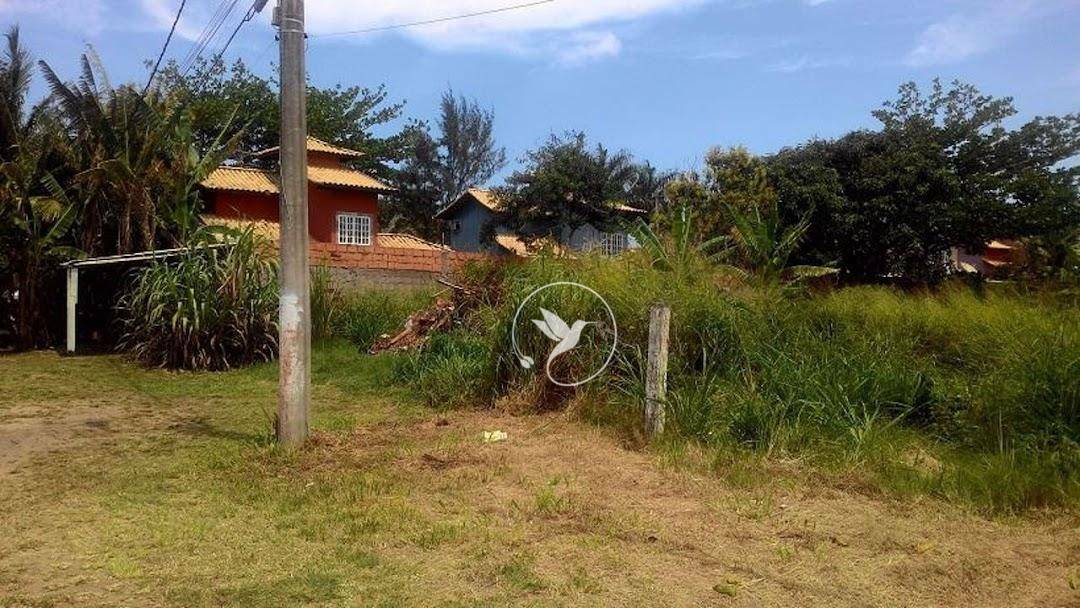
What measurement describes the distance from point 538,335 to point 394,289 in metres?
9.50

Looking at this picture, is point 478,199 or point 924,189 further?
point 478,199

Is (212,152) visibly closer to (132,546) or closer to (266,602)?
(132,546)

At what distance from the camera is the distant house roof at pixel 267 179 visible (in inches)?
1095

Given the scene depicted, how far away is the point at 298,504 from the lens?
5.54 meters

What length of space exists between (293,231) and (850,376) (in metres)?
4.74

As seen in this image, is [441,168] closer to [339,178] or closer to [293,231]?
[339,178]

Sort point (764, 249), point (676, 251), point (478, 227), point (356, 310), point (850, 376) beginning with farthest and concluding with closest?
point (478, 227)
point (356, 310)
point (764, 249)
point (676, 251)
point (850, 376)

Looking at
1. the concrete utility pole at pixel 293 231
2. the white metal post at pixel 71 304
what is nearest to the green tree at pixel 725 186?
the white metal post at pixel 71 304

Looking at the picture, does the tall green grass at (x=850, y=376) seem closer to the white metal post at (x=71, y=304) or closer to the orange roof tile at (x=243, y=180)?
the white metal post at (x=71, y=304)

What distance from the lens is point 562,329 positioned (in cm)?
803

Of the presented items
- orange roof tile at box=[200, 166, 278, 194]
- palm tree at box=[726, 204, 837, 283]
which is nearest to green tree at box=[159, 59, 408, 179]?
orange roof tile at box=[200, 166, 278, 194]

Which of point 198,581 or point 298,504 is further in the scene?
point 298,504

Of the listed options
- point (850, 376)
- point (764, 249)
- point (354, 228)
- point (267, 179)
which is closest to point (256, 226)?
point (764, 249)

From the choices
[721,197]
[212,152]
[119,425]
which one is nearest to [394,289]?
[212,152]
